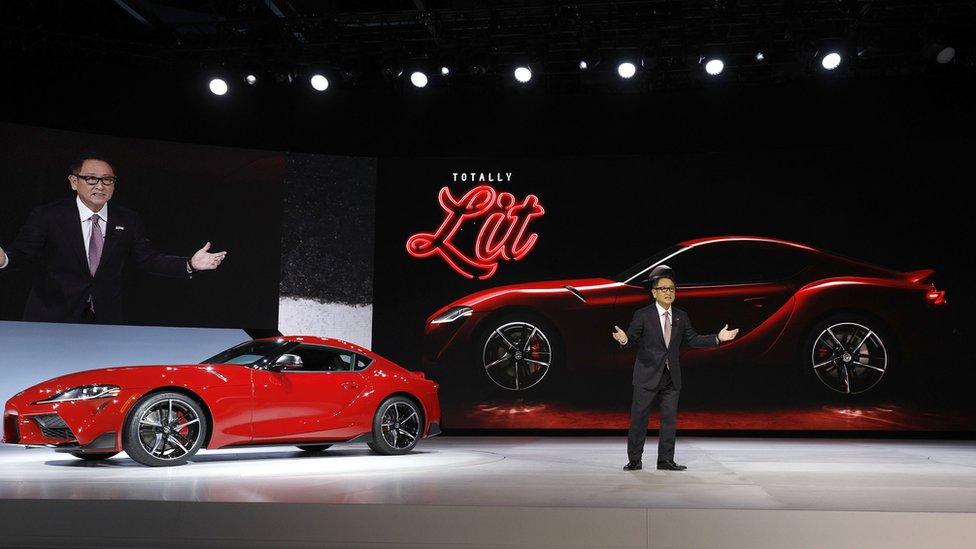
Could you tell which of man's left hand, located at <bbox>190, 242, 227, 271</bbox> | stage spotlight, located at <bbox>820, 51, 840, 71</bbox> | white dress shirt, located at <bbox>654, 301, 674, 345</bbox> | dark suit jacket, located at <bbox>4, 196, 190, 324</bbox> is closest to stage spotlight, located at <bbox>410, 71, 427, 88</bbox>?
man's left hand, located at <bbox>190, 242, 227, 271</bbox>

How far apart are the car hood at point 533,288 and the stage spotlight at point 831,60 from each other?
11.4ft

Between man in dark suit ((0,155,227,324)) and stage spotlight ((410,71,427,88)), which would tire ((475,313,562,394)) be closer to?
stage spotlight ((410,71,427,88))

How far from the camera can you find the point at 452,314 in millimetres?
11414

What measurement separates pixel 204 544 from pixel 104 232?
7.20 metres

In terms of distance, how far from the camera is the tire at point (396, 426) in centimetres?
795

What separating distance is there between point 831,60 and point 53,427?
8717mm

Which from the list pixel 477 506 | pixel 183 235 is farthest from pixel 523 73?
pixel 477 506

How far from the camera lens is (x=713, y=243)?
1116 centimetres

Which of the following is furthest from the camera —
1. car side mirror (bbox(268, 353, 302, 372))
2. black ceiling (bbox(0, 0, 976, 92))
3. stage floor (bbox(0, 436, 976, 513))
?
black ceiling (bbox(0, 0, 976, 92))

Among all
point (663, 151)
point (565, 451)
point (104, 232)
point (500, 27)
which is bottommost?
point (565, 451)

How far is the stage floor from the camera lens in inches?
196

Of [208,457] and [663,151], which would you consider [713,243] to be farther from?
[208,457]

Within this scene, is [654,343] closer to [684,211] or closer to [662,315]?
[662,315]

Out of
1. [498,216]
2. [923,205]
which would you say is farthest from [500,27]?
[923,205]
